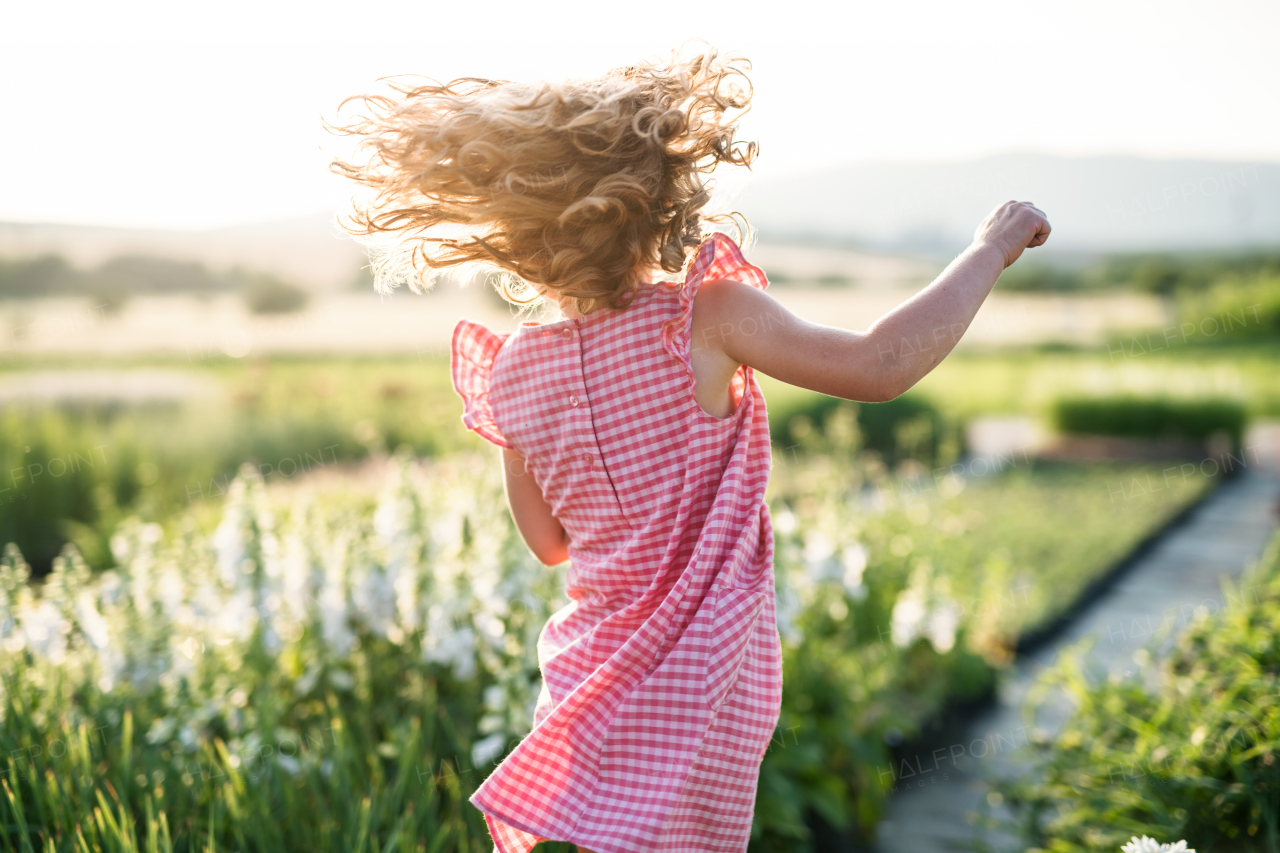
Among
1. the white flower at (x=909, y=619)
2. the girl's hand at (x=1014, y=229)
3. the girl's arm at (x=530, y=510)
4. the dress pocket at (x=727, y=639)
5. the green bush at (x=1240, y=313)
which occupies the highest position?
the green bush at (x=1240, y=313)

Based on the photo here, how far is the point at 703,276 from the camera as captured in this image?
131 centimetres

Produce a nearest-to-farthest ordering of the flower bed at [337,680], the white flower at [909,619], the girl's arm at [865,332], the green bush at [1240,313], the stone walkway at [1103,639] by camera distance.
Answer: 1. the girl's arm at [865,332]
2. the flower bed at [337,680]
3. the stone walkway at [1103,639]
4. the white flower at [909,619]
5. the green bush at [1240,313]

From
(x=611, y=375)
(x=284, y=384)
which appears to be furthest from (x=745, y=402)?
(x=284, y=384)

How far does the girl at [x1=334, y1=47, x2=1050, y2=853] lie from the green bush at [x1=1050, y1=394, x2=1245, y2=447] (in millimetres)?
10790

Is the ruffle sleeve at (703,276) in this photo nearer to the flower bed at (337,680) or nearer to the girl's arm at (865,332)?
the girl's arm at (865,332)

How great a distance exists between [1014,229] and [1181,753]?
1506 millimetres

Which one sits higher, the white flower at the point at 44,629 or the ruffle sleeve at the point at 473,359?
the ruffle sleeve at the point at 473,359

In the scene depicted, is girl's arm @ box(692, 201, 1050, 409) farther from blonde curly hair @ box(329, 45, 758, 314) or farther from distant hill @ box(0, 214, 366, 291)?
distant hill @ box(0, 214, 366, 291)

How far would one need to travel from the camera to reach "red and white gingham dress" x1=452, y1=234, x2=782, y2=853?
129 centimetres

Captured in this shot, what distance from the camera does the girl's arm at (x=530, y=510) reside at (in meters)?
1.57

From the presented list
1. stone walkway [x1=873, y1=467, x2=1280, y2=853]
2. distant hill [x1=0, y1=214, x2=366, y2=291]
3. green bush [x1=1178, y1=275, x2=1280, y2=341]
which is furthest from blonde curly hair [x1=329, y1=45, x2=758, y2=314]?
green bush [x1=1178, y1=275, x2=1280, y2=341]

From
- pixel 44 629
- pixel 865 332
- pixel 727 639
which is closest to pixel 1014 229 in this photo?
pixel 865 332

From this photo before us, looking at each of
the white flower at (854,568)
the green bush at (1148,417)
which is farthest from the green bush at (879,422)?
the white flower at (854,568)

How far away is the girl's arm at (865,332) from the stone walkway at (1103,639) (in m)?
1.81
